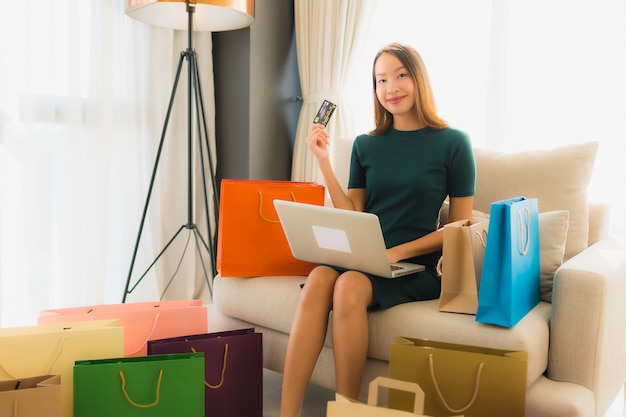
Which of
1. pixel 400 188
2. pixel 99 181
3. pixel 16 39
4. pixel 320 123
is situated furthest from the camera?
pixel 99 181

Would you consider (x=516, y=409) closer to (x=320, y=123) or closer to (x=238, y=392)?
(x=238, y=392)

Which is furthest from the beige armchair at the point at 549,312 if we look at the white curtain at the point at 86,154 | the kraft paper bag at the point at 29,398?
the white curtain at the point at 86,154

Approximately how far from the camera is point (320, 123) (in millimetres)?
2053

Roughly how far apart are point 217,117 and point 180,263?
2.59 ft

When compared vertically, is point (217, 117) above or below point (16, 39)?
below

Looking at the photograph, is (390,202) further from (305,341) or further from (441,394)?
(441,394)

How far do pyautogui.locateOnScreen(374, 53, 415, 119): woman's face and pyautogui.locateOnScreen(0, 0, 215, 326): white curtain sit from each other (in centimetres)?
137

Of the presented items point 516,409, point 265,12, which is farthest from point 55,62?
point 516,409

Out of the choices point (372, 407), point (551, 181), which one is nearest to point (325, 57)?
point (551, 181)

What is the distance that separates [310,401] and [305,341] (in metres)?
0.43

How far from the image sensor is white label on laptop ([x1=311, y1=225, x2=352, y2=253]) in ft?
5.25

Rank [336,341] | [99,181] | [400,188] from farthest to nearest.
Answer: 1. [99,181]
2. [400,188]
3. [336,341]

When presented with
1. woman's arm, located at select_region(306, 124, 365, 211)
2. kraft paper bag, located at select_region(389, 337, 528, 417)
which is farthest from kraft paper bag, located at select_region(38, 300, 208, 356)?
kraft paper bag, located at select_region(389, 337, 528, 417)

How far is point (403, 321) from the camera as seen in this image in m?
1.60
